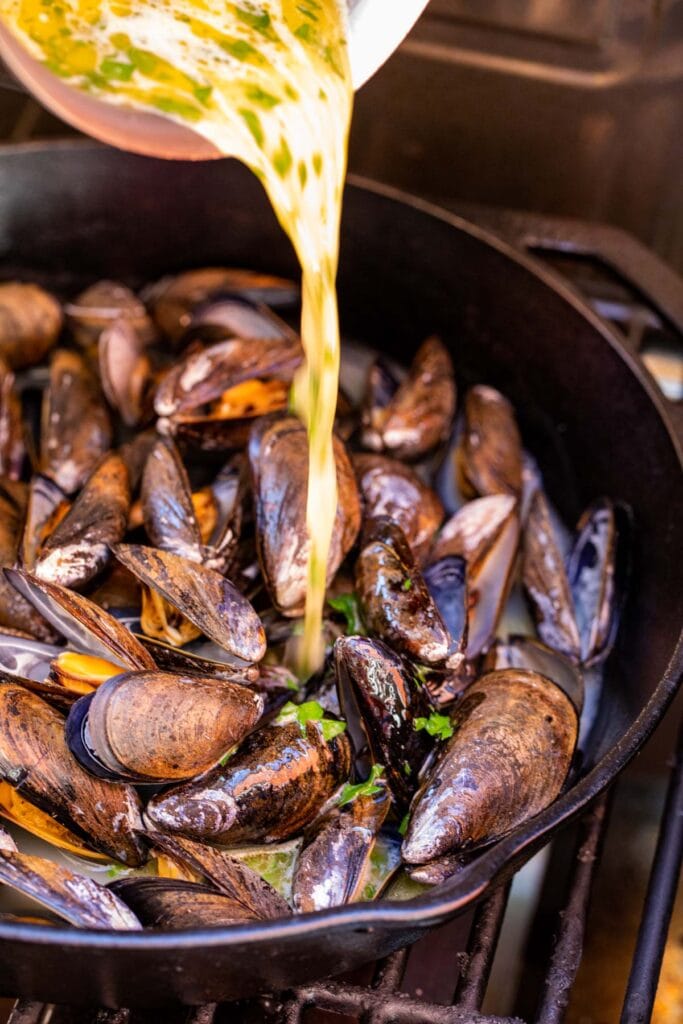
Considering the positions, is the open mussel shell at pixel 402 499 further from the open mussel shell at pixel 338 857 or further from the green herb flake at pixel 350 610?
the open mussel shell at pixel 338 857

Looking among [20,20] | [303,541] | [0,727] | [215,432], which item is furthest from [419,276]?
[0,727]

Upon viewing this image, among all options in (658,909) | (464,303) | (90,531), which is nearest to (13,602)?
(90,531)

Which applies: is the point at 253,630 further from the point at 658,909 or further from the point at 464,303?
the point at 464,303

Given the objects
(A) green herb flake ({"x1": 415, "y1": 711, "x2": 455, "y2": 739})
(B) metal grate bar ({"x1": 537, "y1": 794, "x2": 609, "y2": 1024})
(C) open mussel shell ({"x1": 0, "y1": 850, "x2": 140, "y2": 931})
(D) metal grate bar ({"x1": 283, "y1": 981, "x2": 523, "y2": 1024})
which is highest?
(A) green herb flake ({"x1": 415, "y1": 711, "x2": 455, "y2": 739})

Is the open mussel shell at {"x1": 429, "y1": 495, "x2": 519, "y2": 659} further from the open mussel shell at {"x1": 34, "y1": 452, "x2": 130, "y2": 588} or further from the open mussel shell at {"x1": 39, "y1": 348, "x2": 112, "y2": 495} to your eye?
the open mussel shell at {"x1": 39, "y1": 348, "x2": 112, "y2": 495}

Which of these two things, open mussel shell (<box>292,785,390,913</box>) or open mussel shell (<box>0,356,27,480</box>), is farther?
open mussel shell (<box>0,356,27,480</box>)

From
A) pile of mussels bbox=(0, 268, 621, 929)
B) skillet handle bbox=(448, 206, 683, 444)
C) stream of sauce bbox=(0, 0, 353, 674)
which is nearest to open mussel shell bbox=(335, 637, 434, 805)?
pile of mussels bbox=(0, 268, 621, 929)

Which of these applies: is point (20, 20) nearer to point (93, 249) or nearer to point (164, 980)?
point (93, 249)
